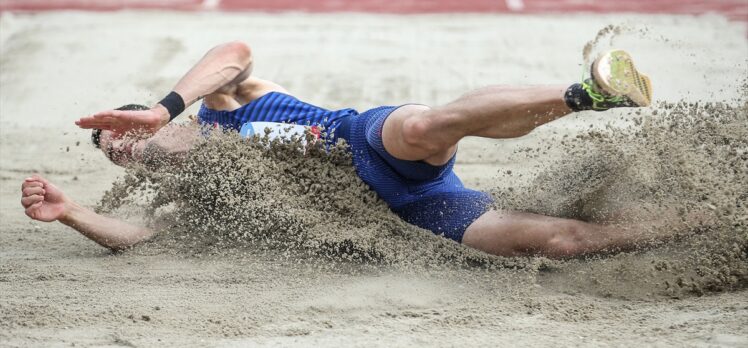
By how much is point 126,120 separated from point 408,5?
4768mm

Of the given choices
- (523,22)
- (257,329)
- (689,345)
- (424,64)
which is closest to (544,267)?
(689,345)

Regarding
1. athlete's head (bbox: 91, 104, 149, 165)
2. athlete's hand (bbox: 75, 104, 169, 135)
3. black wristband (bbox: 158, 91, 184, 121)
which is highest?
black wristband (bbox: 158, 91, 184, 121)

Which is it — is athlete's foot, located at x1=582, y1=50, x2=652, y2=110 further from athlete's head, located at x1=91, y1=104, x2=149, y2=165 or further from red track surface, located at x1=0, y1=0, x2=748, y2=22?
red track surface, located at x1=0, y1=0, x2=748, y2=22

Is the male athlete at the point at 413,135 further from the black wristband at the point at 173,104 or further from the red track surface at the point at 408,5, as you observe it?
the red track surface at the point at 408,5

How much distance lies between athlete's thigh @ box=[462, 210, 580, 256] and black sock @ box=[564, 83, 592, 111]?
20.4 inches

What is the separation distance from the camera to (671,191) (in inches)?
126

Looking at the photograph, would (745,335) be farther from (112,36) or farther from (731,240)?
(112,36)

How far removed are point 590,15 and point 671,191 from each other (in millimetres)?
4277

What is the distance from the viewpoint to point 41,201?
3459mm

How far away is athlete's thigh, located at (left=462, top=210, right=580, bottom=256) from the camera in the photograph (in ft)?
10.9

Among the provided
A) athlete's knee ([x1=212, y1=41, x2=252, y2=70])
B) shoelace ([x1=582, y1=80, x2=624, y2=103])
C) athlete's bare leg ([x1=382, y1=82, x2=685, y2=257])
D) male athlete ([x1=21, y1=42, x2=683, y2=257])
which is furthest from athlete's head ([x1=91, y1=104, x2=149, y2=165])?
shoelace ([x1=582, y1=80, x2=624, y2=103])

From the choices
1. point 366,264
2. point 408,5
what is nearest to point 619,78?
point 366,264

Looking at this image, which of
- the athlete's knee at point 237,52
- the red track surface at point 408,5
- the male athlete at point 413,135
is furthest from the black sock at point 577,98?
the red track surface at point 408,5

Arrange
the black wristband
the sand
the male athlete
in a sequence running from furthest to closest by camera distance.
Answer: the black wristband < the male athlete < the sand
